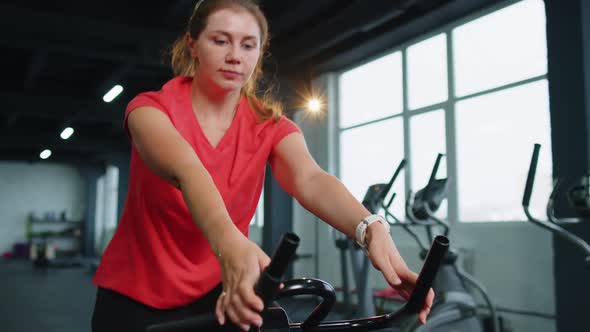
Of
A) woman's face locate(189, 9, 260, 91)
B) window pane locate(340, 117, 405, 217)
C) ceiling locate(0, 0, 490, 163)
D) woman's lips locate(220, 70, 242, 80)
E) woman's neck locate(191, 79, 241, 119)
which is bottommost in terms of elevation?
woman's neck locate(191, 79, 241, 119)

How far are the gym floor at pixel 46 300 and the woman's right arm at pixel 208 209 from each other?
462cm

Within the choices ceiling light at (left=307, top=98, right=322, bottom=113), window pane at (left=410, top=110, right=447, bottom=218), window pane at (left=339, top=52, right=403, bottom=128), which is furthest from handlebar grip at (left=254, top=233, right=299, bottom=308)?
ceiling light at (left=307, top=98, right=322, bottom=113)

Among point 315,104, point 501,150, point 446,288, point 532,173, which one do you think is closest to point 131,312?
point 532,173

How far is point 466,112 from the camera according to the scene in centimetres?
507

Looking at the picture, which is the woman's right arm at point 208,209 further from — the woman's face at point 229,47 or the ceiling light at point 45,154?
the ceiling light at point 45,154

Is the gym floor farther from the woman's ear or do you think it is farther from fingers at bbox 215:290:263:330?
fingers at bbox 215:290:263:330

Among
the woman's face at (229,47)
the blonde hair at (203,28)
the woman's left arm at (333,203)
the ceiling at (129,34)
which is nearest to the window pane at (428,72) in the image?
the ceiling at (129,34)

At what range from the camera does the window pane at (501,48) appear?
4.38m

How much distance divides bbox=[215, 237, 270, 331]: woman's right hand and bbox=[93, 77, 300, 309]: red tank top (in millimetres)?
409

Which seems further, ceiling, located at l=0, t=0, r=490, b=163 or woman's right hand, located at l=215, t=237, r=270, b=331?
Answer: ceiling, located at l=0, t=0, r=490, b=163

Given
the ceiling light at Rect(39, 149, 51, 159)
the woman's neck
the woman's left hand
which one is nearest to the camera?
the woman's left hand

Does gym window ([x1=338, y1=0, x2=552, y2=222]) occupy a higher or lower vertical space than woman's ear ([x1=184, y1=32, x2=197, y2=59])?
higher

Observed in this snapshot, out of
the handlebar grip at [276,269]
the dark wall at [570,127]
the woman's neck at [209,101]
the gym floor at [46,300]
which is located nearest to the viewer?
the handlebar grip at [276,269]

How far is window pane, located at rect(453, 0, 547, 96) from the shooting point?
172 inches
